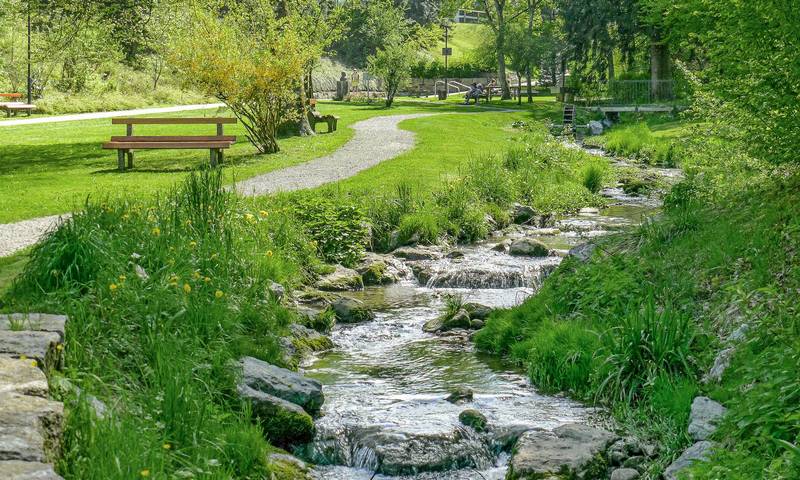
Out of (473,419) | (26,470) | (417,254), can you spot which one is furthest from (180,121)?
(26,470)

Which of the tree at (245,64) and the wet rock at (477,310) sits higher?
the tree at (245,64)

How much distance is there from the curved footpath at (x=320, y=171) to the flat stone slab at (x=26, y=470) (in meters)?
5.23

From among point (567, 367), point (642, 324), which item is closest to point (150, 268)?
point (567, 367)

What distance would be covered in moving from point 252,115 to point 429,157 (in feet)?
14.5

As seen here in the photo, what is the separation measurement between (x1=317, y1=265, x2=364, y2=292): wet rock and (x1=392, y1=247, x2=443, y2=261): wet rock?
1.38m

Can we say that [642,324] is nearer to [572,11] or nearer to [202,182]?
→ [202,182]

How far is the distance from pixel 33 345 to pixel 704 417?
4.65 meters

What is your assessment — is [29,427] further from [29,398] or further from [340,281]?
[340,281]

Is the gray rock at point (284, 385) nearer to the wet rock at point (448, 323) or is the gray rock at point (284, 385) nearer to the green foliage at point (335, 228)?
the wet rock at point (448, 323)

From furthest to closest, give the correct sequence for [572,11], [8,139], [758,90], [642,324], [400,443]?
[572,11] → [8,139] → [758,90] → [642,324] → [400,443]

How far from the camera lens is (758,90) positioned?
982cm

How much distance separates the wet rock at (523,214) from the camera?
57.0 feet

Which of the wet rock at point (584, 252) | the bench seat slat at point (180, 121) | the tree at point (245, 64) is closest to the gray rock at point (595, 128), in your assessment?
the tree at point (245, 64)

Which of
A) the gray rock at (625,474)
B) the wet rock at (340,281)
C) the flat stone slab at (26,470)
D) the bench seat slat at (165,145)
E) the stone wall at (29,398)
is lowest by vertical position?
the gray rock at (625,474)
